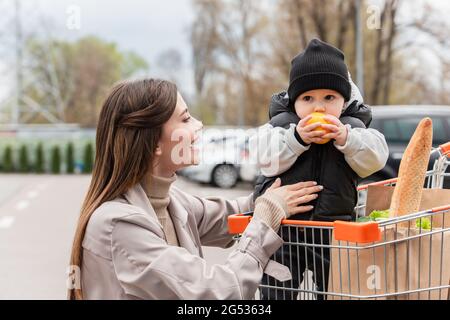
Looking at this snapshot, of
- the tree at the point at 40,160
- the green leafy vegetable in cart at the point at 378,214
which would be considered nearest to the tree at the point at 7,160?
the tree at the point at 40,160

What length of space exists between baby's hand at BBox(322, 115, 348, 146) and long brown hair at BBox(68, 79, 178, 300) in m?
0.49

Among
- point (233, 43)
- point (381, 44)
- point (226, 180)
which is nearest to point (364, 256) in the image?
point (226, 180)

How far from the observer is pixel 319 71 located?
2.35 meters

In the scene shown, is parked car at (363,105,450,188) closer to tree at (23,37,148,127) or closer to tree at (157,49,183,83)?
tree at (157,49,183,83)

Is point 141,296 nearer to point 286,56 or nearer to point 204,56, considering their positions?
point 286,56

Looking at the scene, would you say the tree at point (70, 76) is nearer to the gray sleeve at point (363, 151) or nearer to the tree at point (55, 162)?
the tree at point (55, 162)

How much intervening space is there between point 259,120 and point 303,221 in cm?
3803

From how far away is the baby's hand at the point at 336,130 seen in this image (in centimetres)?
226

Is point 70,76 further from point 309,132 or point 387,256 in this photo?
point 387,256


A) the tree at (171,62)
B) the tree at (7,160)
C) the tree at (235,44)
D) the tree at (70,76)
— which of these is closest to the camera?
the tree at (7,160)

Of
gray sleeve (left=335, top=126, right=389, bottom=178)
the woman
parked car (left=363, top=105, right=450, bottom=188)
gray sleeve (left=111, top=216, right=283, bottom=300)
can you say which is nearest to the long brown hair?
the woman

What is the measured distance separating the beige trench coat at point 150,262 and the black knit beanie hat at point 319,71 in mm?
495

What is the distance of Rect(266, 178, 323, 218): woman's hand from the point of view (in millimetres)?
2279

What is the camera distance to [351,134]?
7.52 ft
